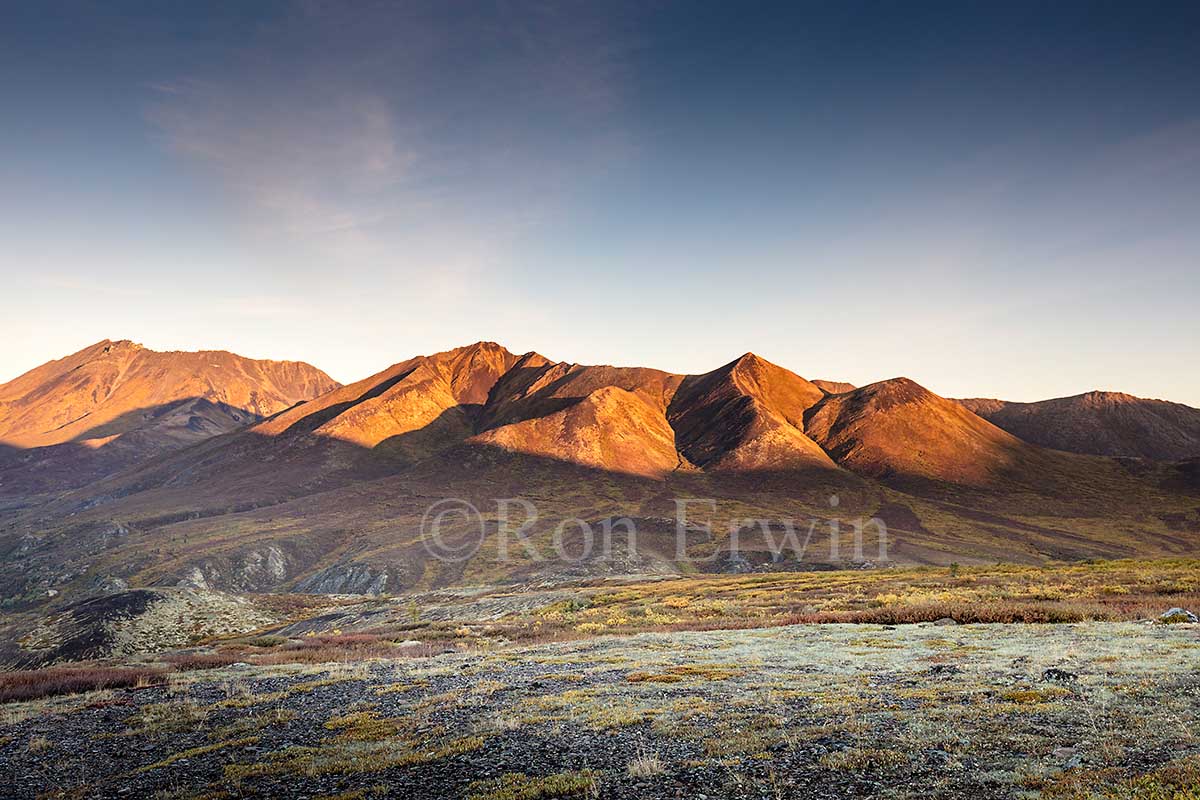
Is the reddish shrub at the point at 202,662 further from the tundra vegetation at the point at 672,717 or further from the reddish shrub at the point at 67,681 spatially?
the reddish shrub at the point at 67,681

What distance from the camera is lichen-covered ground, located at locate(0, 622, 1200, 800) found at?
11.1 metres

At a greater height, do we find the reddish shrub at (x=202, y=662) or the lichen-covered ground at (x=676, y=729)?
the lichen-covered ground at (x=676, y=729)

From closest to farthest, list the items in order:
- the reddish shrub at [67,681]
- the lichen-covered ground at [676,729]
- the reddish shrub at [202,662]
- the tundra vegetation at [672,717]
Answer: the lichen-covered ground at [676,729] < the tundra vegetation at [672,717] < the reddish shrub at [67,681] < the reddish shrub at [202,662]

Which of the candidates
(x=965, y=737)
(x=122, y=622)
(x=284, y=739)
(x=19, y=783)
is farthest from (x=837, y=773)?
(x=122, y=622)

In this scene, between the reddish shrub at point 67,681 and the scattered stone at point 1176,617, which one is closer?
the reddish shrub at point 67,681

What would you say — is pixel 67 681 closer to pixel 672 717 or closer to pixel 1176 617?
pixel 672 717

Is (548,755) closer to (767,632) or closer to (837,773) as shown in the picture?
(837,773)

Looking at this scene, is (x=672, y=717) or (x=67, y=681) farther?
(x=67, y=681)

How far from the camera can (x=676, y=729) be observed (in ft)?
49.3

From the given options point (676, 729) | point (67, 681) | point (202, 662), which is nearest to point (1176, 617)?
point (676, 729)

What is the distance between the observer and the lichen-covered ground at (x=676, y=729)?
1110 cm

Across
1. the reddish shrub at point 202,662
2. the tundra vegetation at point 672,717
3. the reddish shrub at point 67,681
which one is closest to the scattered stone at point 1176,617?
the tundra vegetation at point 672,717

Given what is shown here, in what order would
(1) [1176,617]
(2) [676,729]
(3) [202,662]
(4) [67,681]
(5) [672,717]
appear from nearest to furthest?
(2) [676,729] < (5) [672,717] < (4) [67,681] < (1) [1176,617] < (3) [202,662]

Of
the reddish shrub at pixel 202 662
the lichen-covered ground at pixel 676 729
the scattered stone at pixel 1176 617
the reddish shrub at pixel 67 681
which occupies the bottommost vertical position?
the reddish shrub at pixel 202 662
